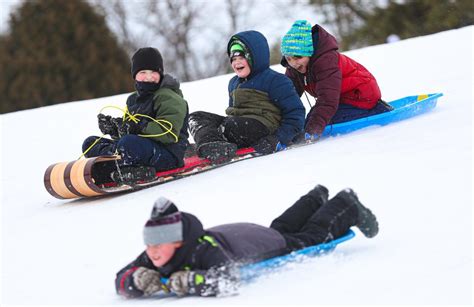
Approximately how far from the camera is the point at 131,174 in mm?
6270

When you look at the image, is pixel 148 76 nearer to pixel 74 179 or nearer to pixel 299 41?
pixel 74 179

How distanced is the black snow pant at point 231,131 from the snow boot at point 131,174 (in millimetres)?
638

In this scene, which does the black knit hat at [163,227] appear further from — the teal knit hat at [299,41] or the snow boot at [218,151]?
the teal knit hat at [299,41]

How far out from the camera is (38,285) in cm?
445

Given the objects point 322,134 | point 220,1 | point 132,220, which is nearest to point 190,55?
point 220,1

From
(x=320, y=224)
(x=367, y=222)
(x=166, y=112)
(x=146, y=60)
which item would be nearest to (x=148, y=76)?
(x=146, y=60)

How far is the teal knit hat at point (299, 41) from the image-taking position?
7137 mm

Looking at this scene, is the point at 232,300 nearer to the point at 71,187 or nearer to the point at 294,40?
the point at 71,187

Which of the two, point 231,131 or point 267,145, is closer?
point 267,145

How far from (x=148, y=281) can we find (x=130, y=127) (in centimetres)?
275

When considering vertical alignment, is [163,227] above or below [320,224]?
above

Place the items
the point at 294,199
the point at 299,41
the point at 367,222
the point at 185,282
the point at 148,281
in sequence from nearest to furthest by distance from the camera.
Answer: the point at 185,282, the point at 148,281, the point at 367,222, the point at 294,199, the point at 299,41

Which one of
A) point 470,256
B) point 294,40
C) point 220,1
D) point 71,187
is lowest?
point 470,256

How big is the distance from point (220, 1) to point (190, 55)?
308 cm
